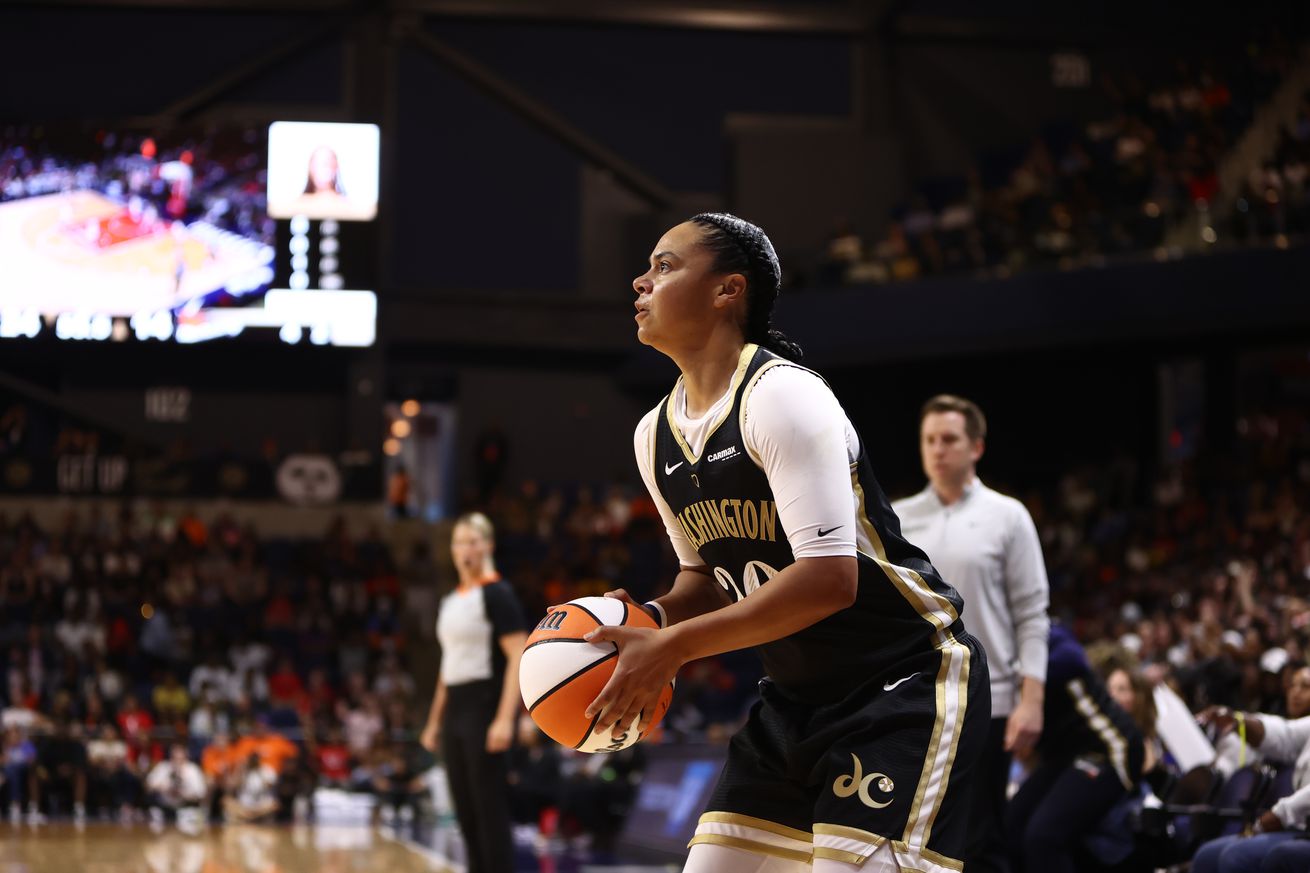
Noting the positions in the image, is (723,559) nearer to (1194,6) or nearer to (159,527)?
(159,527)

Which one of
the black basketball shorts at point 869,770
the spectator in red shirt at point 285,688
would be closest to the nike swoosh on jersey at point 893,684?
the black basketball shorts at point 869,770

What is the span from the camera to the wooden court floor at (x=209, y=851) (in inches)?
374

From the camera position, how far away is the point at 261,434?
75.6ft

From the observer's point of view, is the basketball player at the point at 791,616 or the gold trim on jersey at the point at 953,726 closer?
the basketball player at the point at 791,616

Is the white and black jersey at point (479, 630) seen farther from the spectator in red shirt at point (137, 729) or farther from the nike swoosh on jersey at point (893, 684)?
the spectator in red shirt at point (137, 729)

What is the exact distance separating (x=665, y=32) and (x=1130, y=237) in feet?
30.7

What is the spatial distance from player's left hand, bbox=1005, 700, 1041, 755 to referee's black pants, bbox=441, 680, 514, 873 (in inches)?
99.9

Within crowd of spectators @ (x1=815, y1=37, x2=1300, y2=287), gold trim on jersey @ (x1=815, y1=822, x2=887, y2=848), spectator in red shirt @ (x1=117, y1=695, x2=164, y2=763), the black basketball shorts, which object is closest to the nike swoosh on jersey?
the black basketball shorts

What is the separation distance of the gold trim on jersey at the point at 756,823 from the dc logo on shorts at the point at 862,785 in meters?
0.17

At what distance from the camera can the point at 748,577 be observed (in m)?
3.14

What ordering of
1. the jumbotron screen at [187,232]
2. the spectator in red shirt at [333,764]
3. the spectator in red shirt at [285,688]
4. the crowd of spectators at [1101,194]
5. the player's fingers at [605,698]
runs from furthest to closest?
the jumbotron screen at [187,232], the crowd of spectators at [1101,194], the spectator in red shirt at [285,688], the spectator in red shirt at [333,764], the player's fingers at [605,698]

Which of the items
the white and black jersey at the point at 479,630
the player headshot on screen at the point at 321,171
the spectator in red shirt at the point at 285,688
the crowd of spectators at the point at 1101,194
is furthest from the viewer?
the player headshot on screen at the point at 321,171

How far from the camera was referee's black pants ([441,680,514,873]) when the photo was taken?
698 cm

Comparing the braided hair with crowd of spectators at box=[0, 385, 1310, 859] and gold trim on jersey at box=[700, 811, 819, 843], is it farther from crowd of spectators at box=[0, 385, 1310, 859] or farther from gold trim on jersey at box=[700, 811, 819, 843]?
crowd of spectators at box=[0, 385, 1310, 859]
